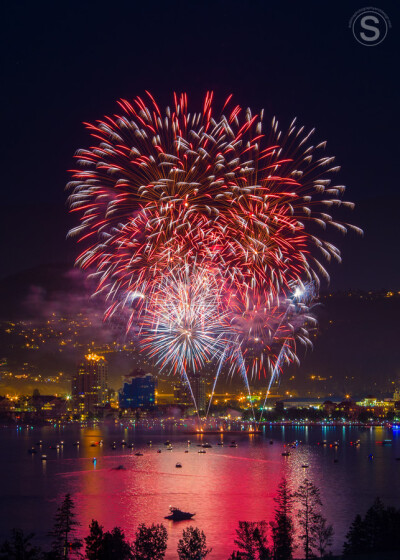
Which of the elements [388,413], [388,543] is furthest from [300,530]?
[388,413]

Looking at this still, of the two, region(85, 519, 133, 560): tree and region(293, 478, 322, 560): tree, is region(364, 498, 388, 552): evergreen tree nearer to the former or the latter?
region(293, 478, 322, 560): tree

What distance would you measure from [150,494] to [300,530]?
56.4 feet

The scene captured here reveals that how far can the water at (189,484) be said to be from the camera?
3753 cm

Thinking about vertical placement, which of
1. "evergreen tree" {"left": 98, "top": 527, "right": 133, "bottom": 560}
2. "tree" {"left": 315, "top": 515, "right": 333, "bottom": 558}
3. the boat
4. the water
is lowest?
the water

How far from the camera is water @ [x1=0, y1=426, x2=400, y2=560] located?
1478 inches

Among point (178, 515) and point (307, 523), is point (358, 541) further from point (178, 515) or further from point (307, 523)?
point (178, 515)

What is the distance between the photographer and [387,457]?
73.6m

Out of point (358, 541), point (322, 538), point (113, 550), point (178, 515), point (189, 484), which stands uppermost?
point (113, 550)

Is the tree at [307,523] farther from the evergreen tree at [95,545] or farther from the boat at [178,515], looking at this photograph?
the evergreen tree at [95,545]

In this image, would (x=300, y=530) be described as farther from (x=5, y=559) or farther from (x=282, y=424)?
(x=282, y=424)

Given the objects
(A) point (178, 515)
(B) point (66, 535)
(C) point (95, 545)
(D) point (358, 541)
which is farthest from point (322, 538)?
(C) point (95, 545)

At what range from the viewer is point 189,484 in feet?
171

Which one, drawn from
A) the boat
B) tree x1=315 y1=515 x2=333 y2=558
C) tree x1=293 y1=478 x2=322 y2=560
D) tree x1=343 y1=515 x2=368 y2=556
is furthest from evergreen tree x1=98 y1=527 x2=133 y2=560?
the boat

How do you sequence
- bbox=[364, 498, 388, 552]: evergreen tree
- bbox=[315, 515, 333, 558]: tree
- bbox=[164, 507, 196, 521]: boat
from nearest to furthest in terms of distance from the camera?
bbox=[364, 498, 388, 552]: evergreen tree
bbox=[315, 515, 333, 558]: tree
bbox=[164, 507, 196, 521]: boat
